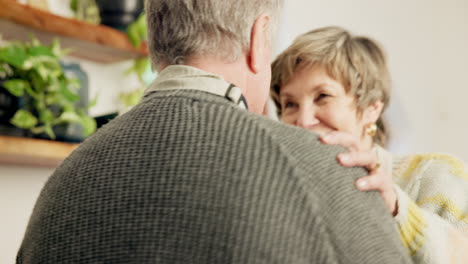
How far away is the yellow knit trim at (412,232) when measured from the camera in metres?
1.00

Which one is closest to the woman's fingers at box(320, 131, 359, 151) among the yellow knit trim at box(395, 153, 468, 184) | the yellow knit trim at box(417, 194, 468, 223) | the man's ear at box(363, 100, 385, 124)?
the yellow knit trim at box(417, 194, 468, 223)

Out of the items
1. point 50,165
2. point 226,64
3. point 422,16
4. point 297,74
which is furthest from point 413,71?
point 226,64

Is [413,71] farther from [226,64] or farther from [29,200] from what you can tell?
[226,64]

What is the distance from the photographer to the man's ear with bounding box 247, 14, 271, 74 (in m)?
0.89

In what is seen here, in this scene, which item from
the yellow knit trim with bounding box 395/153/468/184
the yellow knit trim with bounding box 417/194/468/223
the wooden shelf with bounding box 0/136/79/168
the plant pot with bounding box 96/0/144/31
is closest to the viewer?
the yellow knit trim with bounding box 417/194/468/223

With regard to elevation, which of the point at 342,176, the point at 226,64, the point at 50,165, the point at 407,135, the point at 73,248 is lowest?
the point at 407,135

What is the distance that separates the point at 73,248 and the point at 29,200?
1.41 metres

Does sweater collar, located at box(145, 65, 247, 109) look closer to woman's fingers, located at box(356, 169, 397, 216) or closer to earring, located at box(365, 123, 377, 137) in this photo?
woman's fingers, located at box(356, 169, 397, 216)

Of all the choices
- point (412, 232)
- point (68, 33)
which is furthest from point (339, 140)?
point (68, 33)

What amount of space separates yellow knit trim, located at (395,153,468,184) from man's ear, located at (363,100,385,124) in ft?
0.59

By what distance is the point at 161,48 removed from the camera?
897 millimetres

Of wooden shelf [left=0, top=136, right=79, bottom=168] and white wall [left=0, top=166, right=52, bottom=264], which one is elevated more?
wooden shelf [left=0, top=136, right=79, bottom=168]

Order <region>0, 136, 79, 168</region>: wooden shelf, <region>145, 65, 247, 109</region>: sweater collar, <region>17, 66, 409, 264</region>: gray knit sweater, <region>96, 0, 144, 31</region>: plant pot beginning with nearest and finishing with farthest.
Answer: <region>17, 66, 409, 264</region>: gray knit sweater
<region>145, 65, 247, 109</region>: sweater collar
<region>0, 136, 79, 168</region>: wooden shelf
<region>96, 0, 144, 31</region>: plant pot

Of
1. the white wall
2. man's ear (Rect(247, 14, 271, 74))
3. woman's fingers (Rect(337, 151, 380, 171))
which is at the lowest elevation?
the white wall
